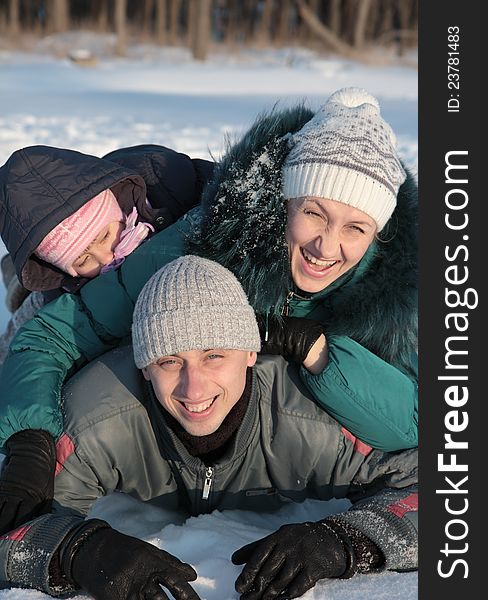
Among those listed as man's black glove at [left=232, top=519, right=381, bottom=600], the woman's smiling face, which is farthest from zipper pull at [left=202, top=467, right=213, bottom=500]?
the woman's smiling face

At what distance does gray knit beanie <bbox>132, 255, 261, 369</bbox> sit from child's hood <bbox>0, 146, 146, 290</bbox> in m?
0.67

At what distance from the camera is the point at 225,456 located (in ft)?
7.62

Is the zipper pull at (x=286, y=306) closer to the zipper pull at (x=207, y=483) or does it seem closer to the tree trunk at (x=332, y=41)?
the zipper pull at (x=207, y=483)

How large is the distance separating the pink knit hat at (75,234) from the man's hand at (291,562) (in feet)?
4.08

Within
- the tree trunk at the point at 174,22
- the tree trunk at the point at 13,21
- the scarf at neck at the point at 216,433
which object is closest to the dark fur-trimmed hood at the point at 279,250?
the scarf at neck at the point at 216,433

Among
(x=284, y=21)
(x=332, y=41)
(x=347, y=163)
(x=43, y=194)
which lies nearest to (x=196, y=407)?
(x=347, y=163)

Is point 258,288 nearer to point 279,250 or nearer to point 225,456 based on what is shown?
point 279,250

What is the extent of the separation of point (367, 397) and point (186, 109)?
8572 mm

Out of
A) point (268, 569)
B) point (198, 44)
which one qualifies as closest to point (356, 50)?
point (198, 44)

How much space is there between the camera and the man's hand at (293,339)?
2.45m

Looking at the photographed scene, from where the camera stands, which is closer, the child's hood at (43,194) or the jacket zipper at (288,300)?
the jacket zipper at (288,300)

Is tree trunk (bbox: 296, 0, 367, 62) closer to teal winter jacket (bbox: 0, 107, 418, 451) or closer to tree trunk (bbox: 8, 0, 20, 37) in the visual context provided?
tree trunk (bbox: 8, 0, 20, 37)

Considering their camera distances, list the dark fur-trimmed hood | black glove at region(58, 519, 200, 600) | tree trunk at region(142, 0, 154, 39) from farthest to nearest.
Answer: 1. tree trunk at region(142, 0, 154, 39)
2. the dark fur-trimmed hood
3. black glove at region(58, 519, 200, 600)

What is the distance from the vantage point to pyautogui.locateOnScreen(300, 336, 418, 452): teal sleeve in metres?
2.32
